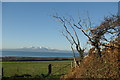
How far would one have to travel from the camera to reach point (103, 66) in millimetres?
4863

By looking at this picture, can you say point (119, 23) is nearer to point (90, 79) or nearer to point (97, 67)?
point (97, 67)

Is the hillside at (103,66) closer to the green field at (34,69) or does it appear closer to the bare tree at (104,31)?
the bare tree at (104,31)

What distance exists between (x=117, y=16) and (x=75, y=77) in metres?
2.31

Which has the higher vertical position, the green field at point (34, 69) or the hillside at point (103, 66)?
the hillside at point (103, 66)

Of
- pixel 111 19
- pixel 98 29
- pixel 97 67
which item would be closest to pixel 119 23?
pixel 111 19

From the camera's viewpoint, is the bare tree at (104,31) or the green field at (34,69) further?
the green field at (34,69)

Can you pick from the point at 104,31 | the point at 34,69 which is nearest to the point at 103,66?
the point at 104,31

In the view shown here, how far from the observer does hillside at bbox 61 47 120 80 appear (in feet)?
15.5

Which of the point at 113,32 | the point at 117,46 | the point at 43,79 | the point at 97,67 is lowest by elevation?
the point at 43,79

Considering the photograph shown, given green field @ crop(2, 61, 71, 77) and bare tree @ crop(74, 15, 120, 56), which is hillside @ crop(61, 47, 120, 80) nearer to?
bare tree @ crop(74, 15, 120, 56)

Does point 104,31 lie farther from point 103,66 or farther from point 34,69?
point 34,69

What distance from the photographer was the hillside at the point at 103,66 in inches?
186

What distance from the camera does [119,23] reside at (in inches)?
Answer: 215

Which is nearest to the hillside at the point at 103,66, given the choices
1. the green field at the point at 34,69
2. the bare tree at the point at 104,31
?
the bare tree at the point at 104,31
